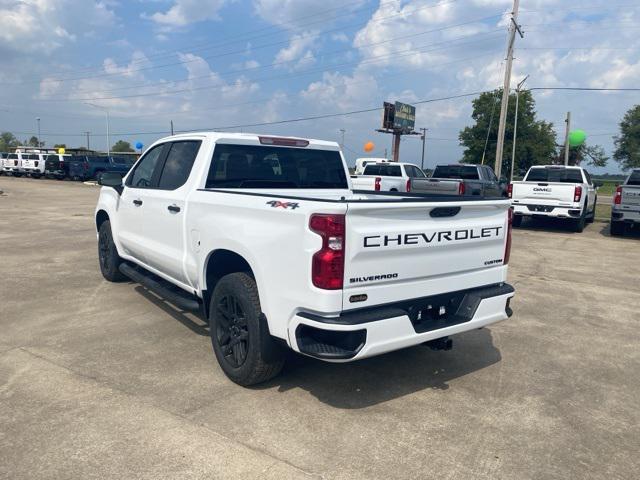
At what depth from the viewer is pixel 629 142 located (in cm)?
6944

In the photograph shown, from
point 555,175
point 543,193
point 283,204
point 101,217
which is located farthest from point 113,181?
point 555,175

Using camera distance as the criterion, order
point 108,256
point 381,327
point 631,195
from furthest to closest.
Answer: point 631,195 → point 108,256 → point 381,327

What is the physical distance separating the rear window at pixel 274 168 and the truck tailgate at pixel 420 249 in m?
1.84

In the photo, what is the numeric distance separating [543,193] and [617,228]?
2.13 metres

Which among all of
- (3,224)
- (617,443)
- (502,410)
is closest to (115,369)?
(502,410)

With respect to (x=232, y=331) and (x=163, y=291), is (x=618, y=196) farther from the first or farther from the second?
(x=232, y=331)

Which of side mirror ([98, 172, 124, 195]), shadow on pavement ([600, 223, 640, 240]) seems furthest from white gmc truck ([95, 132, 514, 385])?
shadow on pavement ([600, 223, 640, 240])

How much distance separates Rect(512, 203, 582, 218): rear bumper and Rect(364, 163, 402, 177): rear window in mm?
5791

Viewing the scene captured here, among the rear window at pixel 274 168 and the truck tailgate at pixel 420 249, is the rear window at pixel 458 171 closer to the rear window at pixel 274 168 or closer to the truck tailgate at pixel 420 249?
the rear window at pixel 274 168

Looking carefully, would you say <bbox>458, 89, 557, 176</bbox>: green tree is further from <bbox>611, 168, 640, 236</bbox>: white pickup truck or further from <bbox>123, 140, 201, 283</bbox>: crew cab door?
<bbox>123, 140, 201, 283</bbox>: crew cab door

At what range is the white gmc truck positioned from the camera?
10.5 ft

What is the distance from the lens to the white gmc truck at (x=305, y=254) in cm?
320

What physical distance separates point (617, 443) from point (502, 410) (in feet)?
2.38

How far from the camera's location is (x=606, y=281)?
26.6 feet
